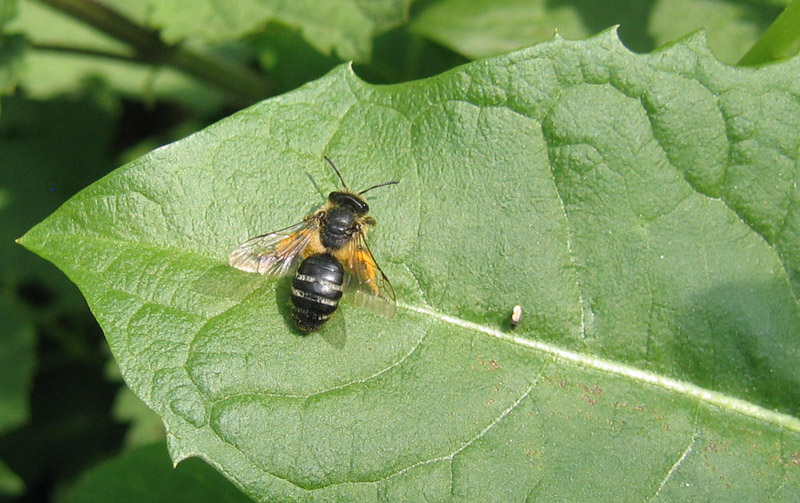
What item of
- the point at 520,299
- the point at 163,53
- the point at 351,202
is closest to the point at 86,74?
the point at 163,53

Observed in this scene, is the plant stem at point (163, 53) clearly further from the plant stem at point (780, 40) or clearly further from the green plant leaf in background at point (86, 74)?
the plant stem at point (780, 40)

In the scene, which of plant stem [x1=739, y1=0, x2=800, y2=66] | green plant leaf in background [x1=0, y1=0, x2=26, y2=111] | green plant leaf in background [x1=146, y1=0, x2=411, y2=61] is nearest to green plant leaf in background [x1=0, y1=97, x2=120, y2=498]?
green plant leaf in background [x1=0, y1=0, x2=26, y2=111]

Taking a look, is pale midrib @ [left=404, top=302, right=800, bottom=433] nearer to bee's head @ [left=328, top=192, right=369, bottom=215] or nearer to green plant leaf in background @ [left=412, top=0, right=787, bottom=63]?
bee's head @ [left=328, top=192, right=369, bottom=215]

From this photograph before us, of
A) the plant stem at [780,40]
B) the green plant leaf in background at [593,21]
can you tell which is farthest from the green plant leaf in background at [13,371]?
the plant stem at [780,40]

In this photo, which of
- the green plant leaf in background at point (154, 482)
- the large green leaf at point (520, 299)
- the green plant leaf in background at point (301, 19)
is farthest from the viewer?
the green plant leaf in background at point (301, 19)

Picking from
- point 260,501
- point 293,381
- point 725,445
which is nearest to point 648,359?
point 725,445
